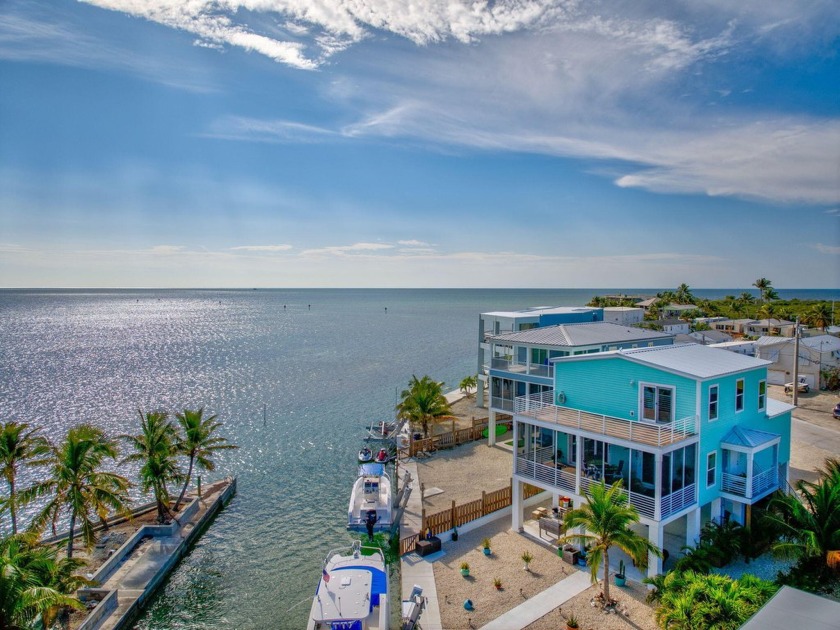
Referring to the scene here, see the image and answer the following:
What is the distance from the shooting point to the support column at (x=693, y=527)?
19953 millimetres

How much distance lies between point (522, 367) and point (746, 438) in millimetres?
14987

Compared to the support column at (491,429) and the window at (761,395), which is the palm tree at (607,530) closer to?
the window at (761,395)

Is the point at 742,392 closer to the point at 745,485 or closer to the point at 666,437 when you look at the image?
the point at 745,485

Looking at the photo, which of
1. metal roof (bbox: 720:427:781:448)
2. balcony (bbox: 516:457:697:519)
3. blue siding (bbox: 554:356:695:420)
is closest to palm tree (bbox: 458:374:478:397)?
blue siding (bbox: 554:356:695:420)

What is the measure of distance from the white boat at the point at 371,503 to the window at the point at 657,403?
12907 millimetres

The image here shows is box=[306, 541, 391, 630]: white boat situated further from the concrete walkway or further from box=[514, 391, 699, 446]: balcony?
box=[514, 391, 699, 446]: balcony

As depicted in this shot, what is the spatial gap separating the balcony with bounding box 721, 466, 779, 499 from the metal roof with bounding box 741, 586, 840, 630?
10887 millimetres

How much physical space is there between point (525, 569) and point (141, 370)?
242ft

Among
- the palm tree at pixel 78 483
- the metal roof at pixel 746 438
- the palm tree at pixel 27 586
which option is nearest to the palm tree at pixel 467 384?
the metal roof at pixel 746 438

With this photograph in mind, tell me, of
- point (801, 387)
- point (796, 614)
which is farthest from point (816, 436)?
point (796, 614)

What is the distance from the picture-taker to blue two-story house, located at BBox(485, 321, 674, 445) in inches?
1253

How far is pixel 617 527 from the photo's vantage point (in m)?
16.6

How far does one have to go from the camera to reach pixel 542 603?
680 inches

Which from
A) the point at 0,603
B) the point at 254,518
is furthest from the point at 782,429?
the point at 0,603
